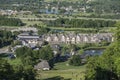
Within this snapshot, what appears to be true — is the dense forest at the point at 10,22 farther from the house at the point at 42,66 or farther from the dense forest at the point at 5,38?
the house at the point at 42,66

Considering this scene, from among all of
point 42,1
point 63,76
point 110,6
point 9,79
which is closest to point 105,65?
point 9,79

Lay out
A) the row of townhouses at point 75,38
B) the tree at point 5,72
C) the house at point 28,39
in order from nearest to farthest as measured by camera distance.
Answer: the tree at point 5,72 → the house at point 28,39 → the row of townhouses at point 75,38

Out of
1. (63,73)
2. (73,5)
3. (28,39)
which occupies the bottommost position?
(73,5)

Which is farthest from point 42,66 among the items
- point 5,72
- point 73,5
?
point 73,5

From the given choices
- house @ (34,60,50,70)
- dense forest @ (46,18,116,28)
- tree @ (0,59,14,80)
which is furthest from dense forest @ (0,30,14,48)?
tree @ (0,59,14,80)

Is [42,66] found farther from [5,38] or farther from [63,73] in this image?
[5,38]

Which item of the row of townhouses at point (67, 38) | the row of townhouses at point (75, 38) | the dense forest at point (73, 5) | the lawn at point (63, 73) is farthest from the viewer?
the dense forest at point (73, 5)

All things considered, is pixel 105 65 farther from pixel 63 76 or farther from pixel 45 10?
pixel 45 10

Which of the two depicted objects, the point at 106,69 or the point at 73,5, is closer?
the point at 106,69

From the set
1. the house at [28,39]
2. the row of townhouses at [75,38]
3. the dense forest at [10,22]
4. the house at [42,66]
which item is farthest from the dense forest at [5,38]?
the house at [42,66]
